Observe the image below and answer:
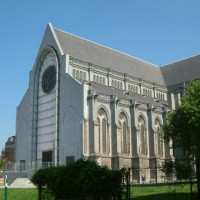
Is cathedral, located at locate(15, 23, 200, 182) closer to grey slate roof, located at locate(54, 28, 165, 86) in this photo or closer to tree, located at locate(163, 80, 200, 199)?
grey slate roof, located at locate(54, 28, 165, 86)

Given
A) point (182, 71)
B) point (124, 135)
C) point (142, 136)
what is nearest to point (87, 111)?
point (124, 135)

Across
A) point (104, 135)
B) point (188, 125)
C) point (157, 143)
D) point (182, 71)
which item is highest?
point (182, 71)

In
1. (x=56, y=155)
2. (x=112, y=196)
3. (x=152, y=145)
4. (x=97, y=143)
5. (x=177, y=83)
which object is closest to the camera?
(x=112, y=196)

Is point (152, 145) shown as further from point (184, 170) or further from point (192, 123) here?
point (184, 170)

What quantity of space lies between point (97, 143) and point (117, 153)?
3440 mm

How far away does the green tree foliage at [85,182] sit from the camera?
34.6ft

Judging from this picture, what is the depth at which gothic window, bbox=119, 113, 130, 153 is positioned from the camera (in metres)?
45.9

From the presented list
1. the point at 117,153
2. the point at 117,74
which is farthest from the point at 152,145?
the point at 117,74

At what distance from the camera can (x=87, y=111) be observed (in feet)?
141

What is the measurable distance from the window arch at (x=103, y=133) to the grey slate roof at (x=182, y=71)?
2305cm

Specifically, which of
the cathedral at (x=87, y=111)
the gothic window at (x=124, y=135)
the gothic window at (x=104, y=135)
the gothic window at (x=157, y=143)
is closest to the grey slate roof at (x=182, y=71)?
the cathedral at (x=87, y=111)

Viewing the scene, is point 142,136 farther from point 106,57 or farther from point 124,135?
point 106,57

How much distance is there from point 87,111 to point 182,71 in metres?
27.9

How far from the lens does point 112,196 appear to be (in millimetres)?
10656
